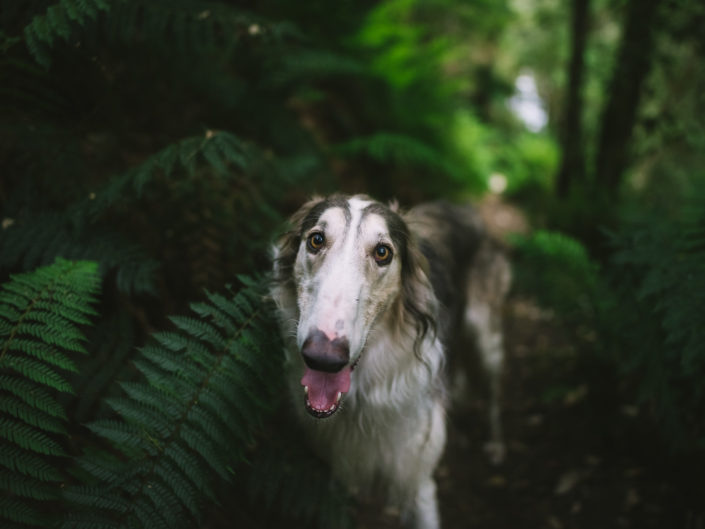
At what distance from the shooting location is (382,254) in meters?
2.28

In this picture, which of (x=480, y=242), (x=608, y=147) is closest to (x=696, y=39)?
(x=608, y=147)

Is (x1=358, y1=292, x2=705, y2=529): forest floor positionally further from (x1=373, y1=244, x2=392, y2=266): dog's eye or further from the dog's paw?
(x1=373, y1=244, x2=392, y2=266): dog's eye

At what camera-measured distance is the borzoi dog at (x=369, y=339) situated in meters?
1.94

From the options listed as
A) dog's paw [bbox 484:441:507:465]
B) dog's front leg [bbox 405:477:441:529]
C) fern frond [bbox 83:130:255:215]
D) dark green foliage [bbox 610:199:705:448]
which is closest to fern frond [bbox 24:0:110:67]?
fern frond [bbox 83:130:255:215]

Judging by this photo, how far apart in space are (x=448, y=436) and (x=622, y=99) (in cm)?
456

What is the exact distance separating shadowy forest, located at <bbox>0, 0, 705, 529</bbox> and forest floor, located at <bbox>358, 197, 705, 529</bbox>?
0.06 ft

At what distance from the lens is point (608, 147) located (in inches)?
241

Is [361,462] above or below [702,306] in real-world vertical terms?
below

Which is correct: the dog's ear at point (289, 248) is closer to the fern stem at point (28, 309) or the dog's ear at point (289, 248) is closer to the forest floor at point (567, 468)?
the fern stem at point (28, 309)

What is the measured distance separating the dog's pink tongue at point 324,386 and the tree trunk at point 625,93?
16.6 feet

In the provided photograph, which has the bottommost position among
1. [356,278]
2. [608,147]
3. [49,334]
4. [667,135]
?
[49,334]

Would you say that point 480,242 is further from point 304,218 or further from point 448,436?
point 304,218

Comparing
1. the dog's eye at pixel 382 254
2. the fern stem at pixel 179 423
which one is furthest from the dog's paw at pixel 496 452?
the fern stem at pixel 179 423

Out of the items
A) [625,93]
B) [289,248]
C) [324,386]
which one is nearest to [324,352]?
[324,386]
